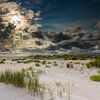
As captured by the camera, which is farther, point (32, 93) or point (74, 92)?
point (74, 92)

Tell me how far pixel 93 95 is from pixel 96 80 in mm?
5132

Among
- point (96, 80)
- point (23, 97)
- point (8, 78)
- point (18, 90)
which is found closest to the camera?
point (23, 97)

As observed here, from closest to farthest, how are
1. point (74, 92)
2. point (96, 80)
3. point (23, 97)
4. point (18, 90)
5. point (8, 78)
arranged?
point (23, 97), point (18, 90), point (8, 78), point (74, 92), point (96, 80)

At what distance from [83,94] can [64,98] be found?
70.2 inches

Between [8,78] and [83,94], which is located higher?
[8,78]

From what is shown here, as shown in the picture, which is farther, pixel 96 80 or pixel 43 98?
pixel 96 80

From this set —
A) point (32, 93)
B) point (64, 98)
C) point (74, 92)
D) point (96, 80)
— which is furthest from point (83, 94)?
point (96, 80)

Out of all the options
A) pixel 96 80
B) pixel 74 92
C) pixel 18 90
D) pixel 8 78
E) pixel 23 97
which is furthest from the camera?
pixel 96 80

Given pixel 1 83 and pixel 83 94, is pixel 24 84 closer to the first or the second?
pixel 1 83

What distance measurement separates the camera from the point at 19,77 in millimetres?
10258

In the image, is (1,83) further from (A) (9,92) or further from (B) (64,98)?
(B) (64,98)

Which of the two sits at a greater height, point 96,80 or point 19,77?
point 19,77

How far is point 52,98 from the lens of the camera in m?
9.20

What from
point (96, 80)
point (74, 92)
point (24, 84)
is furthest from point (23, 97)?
point (96, 80)
